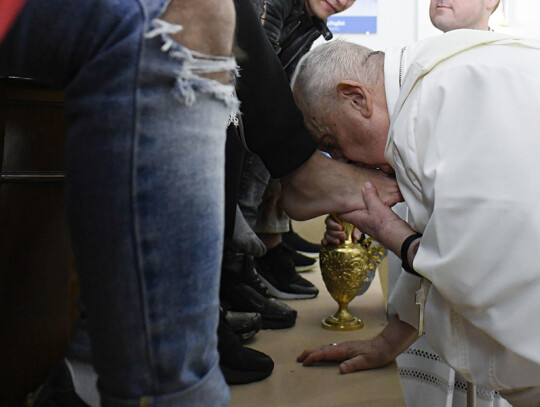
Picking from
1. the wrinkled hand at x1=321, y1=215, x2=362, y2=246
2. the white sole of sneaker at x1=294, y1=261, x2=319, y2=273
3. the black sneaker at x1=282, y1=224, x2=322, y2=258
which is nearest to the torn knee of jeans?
the wrinkled hand at x1=321, y1=215, x2=362, y2=246

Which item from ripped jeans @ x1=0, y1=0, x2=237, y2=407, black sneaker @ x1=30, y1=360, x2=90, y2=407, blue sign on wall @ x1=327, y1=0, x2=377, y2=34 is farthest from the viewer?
blue sign on wall @ x1=327, y1=0, x2=377, y2=34

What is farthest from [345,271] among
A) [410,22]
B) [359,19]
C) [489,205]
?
[410,22]

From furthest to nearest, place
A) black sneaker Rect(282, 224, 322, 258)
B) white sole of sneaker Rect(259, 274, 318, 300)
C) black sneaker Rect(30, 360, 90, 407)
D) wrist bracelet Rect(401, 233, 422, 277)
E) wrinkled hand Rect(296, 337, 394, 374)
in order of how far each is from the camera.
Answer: black sneaker Rect(282, 224, 322, 258), white sole of sneaker Rect(259, 274, 318, 300), wrinkled hand Rect(296, 337, 394, 374), wrist bracelet Rect(401, 233, 422, 277), black sneaker Rect(30, 360, 90, 407)

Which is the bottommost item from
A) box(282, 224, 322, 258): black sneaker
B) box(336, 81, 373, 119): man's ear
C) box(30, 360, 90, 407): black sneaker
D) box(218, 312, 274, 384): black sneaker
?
box(282, 224, 322, 258): black sneaker

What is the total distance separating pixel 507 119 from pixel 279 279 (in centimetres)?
141

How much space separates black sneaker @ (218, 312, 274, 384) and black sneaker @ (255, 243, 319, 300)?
0.93m

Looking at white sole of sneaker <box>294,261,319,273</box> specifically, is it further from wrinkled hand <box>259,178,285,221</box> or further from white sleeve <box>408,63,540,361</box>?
white sleeve <box>408,63,540,361</box>

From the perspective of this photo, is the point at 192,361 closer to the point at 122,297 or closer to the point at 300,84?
the point at 122,297

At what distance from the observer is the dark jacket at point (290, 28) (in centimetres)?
186

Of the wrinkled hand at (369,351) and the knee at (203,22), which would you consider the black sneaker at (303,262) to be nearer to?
the wrinkled hand at (369,351)

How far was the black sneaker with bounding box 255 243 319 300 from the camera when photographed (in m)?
2.23

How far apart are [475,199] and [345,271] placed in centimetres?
88

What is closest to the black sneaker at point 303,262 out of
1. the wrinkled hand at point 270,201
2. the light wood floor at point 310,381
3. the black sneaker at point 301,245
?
the black sneaker at point 301,245

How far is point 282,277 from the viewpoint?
228cm
